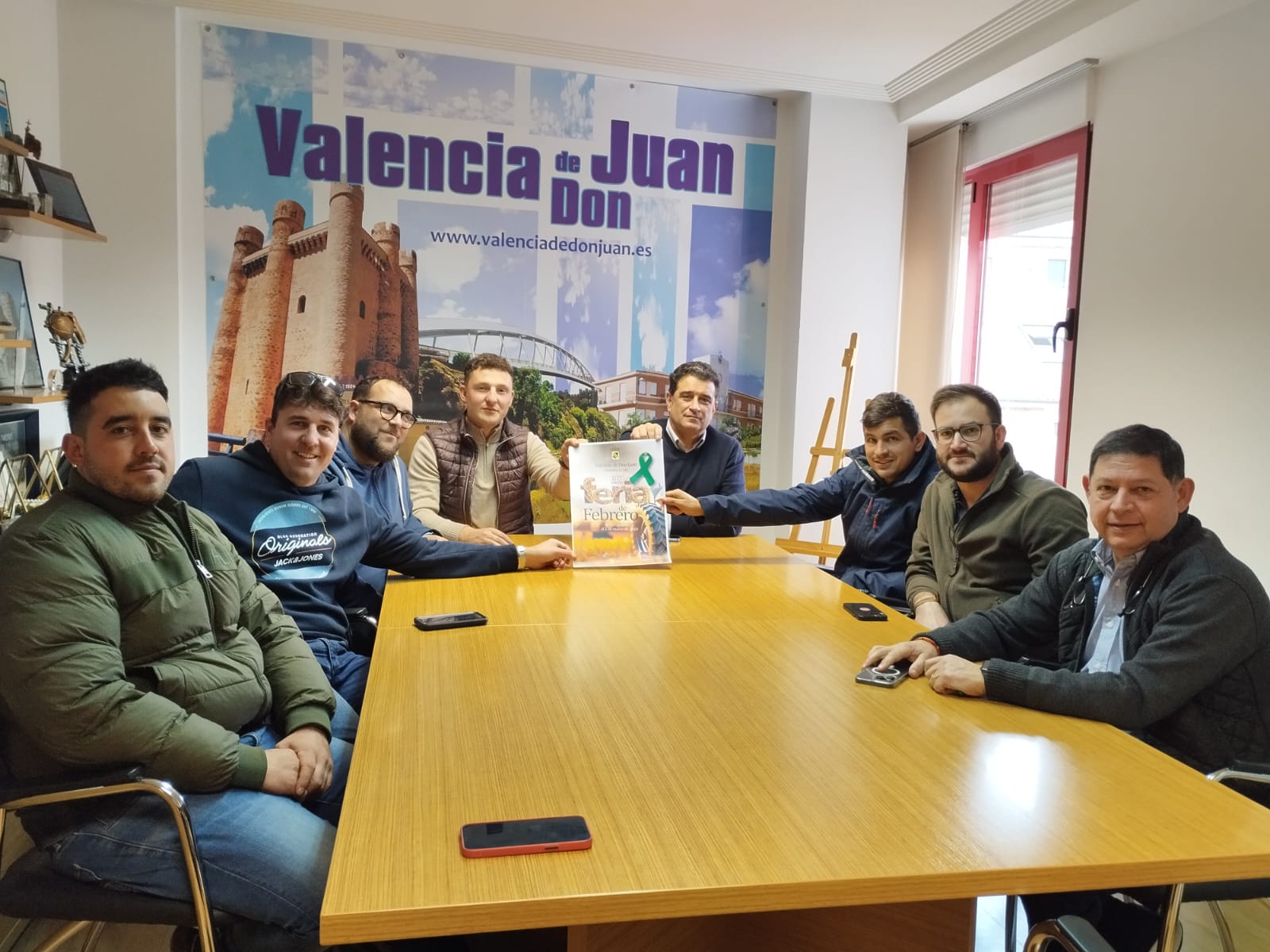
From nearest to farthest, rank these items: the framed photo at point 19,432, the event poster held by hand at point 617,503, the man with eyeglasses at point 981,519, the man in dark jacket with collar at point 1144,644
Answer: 1. the man in dark jacket with collar at point 1144,644
2. the man with eyeglasses at point 981,519
3. the event poster held by hand at point 617,503
4. the framed photo at point 19,432

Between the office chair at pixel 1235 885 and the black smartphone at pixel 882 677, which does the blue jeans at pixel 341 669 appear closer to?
the black smartphone at pixel 882 677

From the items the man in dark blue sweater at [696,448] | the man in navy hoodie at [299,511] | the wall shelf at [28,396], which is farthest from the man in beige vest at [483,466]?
the wall shelf at [28,396]

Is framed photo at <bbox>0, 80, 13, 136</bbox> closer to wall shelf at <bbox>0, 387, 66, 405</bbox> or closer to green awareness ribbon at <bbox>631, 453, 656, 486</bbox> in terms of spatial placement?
wall shelf at <bbox>0, 387, 66, 405</bbox>

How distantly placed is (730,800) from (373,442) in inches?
85.1

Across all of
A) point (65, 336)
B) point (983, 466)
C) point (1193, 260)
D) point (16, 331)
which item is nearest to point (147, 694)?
point (983, 466)

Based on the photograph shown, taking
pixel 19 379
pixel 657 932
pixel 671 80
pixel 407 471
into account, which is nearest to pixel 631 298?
pixel 671 80

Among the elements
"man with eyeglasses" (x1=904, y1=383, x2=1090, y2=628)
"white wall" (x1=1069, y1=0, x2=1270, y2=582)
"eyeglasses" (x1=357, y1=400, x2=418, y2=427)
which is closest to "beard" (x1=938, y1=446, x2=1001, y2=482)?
"man with eyeglasses" (x1=904, y1=383, x2=1090, y2=628)

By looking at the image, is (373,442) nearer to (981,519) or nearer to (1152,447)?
(981,519)

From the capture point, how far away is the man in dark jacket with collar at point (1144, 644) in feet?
5.56

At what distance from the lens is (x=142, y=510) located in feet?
5.76

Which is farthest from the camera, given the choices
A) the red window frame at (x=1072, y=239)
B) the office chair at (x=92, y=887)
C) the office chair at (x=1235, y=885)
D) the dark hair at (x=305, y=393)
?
the red window frame at (x=1072, y=239)

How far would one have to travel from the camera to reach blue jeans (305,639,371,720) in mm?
2371

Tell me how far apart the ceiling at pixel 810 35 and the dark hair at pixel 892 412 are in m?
1.81

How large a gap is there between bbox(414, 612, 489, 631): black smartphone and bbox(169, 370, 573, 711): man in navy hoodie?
0.28 meters
